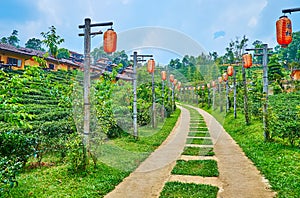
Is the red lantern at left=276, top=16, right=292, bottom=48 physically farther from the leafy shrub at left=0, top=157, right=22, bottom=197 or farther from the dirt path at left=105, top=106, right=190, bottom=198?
the leafy shrub at left=0, top=157, right=22, bottom=197

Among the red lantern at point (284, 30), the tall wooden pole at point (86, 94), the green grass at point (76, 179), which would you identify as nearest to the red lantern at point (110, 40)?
the tall wooden pole at point (86, 94)

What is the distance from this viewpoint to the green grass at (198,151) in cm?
752

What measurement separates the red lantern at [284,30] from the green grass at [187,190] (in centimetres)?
329

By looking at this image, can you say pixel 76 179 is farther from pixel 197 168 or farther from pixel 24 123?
pixel 197 168

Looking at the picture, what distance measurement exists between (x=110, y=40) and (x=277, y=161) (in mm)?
4838

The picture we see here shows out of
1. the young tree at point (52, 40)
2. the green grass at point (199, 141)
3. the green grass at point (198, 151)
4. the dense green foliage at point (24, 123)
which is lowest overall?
the green grass at point (198, 151)

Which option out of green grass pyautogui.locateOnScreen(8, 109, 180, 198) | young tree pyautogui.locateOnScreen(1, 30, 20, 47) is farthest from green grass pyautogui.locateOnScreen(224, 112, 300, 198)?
young tree pyautogui.locateOnScreen(1, 30, 20, 47)

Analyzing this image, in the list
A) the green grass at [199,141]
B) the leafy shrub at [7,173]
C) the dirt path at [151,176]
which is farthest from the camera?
the green grass at [199,141]

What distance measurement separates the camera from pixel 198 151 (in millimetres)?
7891

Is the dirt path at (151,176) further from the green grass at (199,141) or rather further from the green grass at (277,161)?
the green grass at (277,161)

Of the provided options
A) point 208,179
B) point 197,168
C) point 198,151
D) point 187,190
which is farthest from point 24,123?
point 198,151

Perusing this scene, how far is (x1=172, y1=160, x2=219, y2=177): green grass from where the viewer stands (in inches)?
221

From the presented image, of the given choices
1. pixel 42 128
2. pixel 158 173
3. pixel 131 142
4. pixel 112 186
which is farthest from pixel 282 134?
pixel 42 128

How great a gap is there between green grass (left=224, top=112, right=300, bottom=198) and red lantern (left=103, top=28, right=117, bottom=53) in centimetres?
421
